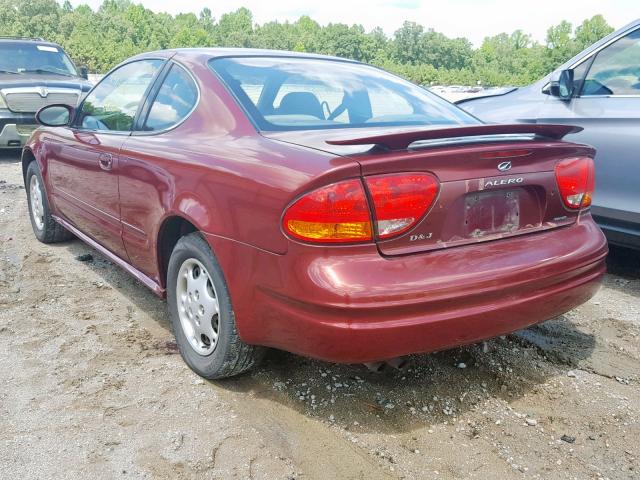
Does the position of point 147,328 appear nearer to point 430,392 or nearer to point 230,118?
point 230,118

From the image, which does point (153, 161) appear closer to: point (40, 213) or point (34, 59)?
point (40, 213)

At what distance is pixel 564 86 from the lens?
450 centimetres

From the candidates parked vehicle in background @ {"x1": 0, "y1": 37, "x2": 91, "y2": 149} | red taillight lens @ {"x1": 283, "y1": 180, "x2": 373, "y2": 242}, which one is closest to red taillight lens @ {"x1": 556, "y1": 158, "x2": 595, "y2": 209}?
red taillight lens @ {"x1": 283, "y1": 180, "x2": 373, "y2": 242}

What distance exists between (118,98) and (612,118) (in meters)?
3.26

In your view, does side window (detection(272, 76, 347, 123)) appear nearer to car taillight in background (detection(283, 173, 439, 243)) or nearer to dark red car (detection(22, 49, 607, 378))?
dark red car (detection(22, 49, 607, 378))

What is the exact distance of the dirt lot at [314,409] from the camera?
2.30 metres

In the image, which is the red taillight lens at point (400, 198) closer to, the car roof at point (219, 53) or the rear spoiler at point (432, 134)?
the rear spoiler at point (432, 134)

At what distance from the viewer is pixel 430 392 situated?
9.13 ft

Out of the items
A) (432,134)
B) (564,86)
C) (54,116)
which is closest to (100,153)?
(54,116)

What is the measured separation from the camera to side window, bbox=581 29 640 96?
4.27 meters

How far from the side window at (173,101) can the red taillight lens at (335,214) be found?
1148 mm

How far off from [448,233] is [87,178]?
8.10ft

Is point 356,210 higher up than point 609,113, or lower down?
lower down

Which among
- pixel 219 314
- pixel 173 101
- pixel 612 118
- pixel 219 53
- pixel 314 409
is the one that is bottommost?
pixel 314 409
